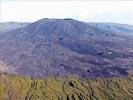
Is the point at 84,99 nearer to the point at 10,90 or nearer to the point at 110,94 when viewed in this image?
the point at 110,94

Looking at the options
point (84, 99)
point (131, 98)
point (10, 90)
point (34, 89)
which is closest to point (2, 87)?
point (10, 90)

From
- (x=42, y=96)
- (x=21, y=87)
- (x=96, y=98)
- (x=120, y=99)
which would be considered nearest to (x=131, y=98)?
(x=120, y=99)

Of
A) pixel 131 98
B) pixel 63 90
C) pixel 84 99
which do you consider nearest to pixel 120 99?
pixel 131 98

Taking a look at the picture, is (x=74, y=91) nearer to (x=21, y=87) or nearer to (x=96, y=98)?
(x=96, y=98)

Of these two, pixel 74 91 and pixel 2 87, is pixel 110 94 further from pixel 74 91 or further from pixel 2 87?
pixel 2 87

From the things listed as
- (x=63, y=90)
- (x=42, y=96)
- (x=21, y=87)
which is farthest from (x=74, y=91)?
(x=21, y=87)

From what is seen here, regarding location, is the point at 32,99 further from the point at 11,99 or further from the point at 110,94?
the point at 110,94
